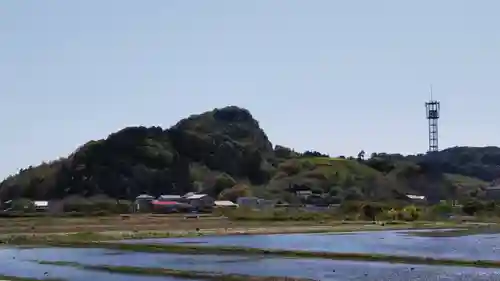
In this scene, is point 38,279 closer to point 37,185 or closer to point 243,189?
point 243,189

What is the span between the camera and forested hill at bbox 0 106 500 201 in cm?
14212

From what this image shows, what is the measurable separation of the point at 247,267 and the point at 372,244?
49.5 feet

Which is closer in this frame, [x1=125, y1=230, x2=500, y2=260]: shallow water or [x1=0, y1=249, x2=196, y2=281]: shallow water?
[x1=0, y1=249, x2=196, y2=281]: shallow water

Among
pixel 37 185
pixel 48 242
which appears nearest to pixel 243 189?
pixel 37 185

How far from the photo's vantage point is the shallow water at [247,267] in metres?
26.9

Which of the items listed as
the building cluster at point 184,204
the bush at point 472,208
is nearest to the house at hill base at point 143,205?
the building cluster at point 184,204

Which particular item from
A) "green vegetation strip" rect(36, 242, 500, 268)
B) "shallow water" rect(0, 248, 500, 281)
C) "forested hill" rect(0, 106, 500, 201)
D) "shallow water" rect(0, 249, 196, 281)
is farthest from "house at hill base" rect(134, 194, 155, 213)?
"shallow water" rect(0, 248, 500, 281)

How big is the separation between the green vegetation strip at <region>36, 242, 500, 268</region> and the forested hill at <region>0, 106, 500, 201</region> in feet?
305

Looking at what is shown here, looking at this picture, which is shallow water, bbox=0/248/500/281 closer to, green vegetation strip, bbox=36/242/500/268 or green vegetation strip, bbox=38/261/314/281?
green vegetation strip, bbox=38/261/314/281

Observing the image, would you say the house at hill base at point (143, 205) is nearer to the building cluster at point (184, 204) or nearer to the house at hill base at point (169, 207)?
the building cluster at point (184, 204)

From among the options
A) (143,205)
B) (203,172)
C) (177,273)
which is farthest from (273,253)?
(203,172)

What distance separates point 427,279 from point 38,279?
13490 mm

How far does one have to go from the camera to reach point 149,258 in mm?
34750

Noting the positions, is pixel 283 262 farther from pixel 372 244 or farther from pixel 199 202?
pixel 199 202
